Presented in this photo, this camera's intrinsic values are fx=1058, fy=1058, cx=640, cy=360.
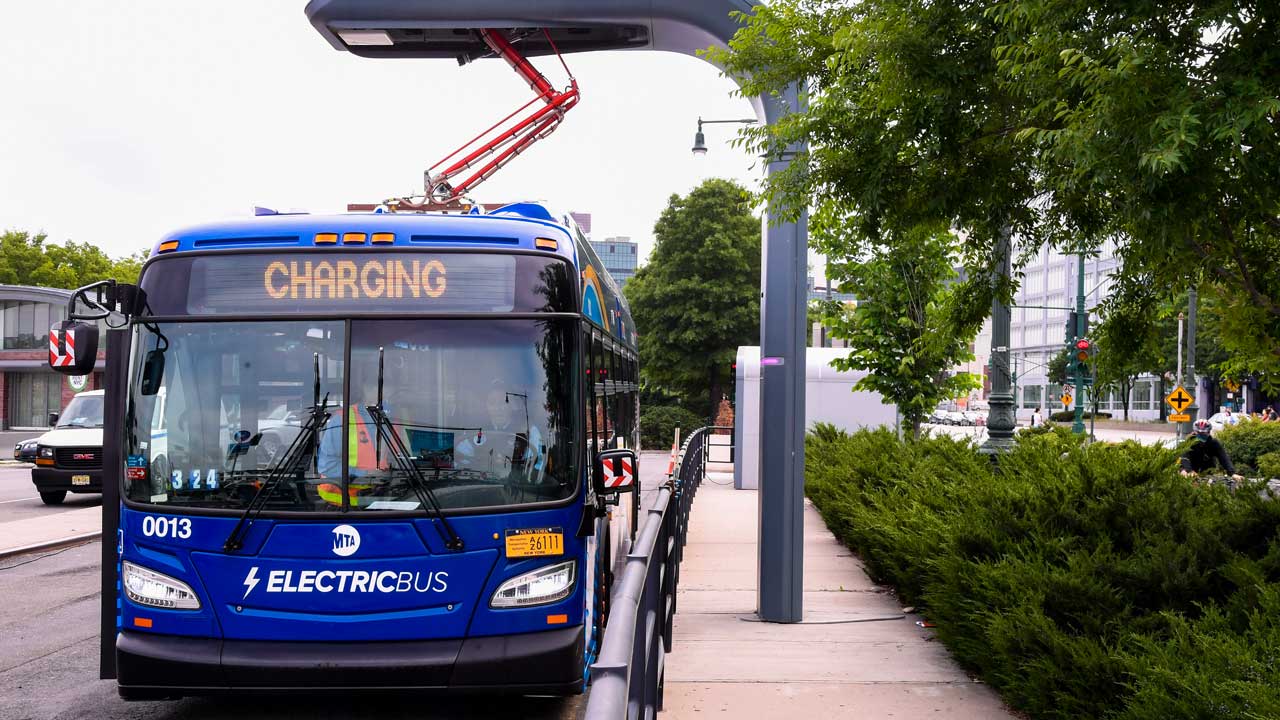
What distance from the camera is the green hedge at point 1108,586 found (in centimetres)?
430

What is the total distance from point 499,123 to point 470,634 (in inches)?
248

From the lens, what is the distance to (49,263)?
5853 cm

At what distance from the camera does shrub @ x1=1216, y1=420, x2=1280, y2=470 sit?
87.9ft

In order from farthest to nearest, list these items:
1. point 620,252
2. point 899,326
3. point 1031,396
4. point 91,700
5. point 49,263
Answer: point 620,252, point 1031,396, point 49,263, point 899,326, point 91,700

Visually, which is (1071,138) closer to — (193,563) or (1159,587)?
(1159,587)

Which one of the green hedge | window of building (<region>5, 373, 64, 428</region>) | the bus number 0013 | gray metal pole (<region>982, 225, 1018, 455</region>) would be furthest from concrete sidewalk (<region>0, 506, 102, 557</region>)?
window of building (<region>5, 373, 64, 428</region>)

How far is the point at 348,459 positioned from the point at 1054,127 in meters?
4.63

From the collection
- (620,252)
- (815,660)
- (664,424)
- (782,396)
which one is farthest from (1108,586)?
(620,252)

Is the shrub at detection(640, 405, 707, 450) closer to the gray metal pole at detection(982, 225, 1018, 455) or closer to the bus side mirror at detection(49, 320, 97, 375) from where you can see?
the gray metal pole at detection(982, 225, 1018, 455)

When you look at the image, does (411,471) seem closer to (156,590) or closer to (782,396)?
(156,590)

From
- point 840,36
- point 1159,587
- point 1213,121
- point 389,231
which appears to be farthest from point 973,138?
point 389,231

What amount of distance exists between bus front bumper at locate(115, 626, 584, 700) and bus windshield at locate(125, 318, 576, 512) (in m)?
0.72

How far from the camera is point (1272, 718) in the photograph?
11.8 ft

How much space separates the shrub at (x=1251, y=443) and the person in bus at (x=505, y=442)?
25.6 metres
